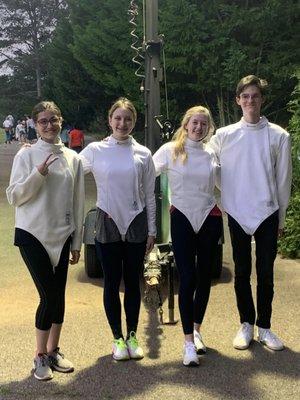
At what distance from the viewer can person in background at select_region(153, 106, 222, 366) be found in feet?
13.2

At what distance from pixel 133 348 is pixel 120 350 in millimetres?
102

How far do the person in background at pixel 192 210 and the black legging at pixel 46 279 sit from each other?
0.81 metres

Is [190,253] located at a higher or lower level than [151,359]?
higher

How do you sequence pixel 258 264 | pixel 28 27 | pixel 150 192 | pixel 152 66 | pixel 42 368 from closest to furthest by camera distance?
1. pixel 42 368
2. pixel 150 192
3. pixel 258 264
4. pixel 152 66
5. pixel 28 27

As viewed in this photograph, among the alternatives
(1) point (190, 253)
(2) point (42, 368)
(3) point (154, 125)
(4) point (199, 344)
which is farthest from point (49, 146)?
(3) point (154, 125)

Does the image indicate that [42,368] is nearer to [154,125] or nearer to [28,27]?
[154,125]

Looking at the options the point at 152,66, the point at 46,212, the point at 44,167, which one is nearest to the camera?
the point at 44,167

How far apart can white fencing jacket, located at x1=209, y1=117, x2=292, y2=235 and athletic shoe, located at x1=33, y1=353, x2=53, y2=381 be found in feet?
5.43

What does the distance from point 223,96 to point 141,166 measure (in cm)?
1214

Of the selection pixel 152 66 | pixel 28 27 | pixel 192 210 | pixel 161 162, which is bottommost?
pixel 192 210

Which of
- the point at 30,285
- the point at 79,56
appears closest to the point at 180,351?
the point at 30,285

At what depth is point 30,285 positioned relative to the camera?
620cm

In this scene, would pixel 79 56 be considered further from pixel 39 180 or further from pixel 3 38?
pixel 3 38

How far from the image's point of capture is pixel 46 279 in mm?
3709
